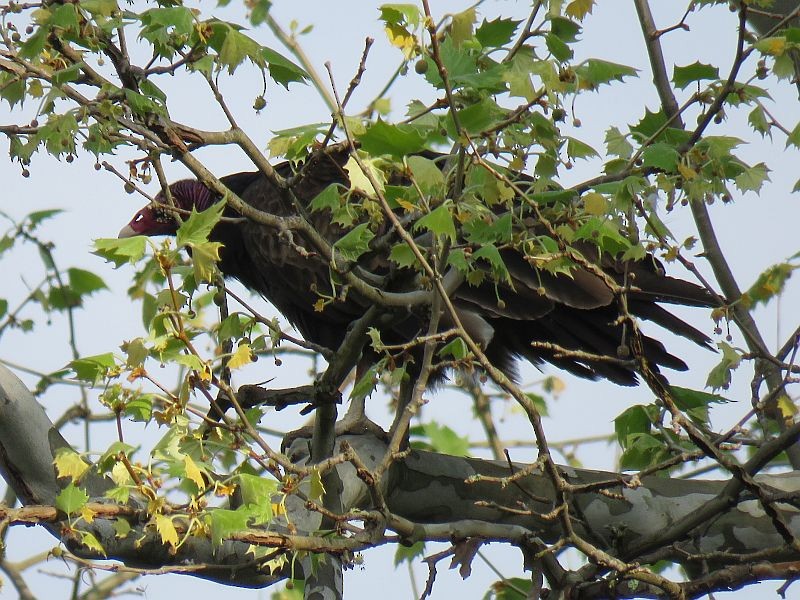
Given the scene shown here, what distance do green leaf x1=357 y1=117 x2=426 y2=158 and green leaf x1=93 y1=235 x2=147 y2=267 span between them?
49 cm

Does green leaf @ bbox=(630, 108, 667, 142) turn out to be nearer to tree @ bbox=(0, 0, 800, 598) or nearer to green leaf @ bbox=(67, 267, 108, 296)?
tree @ bbox=(0, 0, 800, 598)

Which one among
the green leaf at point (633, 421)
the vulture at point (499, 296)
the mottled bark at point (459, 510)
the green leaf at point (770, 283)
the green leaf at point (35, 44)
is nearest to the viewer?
the green leaf at point (35, 44)

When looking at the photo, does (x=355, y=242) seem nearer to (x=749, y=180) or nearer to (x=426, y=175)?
(x=426, y=175)

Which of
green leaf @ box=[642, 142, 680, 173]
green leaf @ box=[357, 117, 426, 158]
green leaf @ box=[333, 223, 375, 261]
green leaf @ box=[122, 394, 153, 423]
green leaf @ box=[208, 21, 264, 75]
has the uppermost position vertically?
green leaf @ box=[208, 21, 264, 75]

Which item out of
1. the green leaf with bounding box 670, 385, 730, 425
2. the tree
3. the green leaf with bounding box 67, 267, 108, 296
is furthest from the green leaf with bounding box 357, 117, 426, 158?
the green leaf with bounding box 67, 267, 108, 296

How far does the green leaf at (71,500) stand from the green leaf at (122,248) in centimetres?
46

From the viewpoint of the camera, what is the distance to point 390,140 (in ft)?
6.79

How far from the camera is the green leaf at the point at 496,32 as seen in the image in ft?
7.58

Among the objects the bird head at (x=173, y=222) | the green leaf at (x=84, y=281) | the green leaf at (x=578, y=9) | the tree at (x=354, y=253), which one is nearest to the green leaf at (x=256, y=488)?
the tree at (x=354, y=253)

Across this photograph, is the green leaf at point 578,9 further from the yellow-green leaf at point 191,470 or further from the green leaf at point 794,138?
the yellow-green leaf at point 191,470

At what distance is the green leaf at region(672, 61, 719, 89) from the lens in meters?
2.49

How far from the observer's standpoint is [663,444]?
3033 mm

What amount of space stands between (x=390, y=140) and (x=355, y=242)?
0.33 m

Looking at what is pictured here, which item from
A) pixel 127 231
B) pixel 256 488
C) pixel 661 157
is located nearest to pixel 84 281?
pixel 127 231
